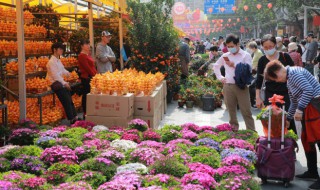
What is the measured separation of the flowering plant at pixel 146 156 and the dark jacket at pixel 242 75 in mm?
2566

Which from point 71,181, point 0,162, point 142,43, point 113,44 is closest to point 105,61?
point 142,43

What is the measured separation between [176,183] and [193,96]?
829 centimetres

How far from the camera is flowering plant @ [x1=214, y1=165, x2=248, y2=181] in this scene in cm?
468

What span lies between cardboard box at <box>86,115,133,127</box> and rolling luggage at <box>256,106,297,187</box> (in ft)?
9.57

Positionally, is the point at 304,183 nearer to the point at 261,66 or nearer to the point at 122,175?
the point at 261,66

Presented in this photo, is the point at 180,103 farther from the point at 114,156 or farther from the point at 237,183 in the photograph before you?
the point at 237,183

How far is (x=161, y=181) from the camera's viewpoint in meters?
4.38

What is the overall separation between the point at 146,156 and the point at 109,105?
2824 millimetres

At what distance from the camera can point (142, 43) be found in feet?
41.8

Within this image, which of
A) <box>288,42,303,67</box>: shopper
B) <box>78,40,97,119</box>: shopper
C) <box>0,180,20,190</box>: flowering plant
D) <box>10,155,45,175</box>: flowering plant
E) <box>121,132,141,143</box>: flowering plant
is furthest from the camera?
<box>288,42,303,67</box>: shopper

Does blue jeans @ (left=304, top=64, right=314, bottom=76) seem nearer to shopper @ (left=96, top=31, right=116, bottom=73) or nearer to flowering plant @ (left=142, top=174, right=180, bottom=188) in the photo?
shopper @ (left=96, top=31, right=116, bottom=73)

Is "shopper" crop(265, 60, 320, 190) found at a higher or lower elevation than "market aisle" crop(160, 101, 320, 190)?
higher

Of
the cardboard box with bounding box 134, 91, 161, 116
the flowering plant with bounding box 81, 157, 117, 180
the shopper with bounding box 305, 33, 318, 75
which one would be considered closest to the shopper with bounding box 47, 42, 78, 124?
the cardboard box with bounding box 134, 91, 161, 116

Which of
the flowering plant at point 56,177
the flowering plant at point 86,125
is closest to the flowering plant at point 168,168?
the flowering plant at point 56,177
